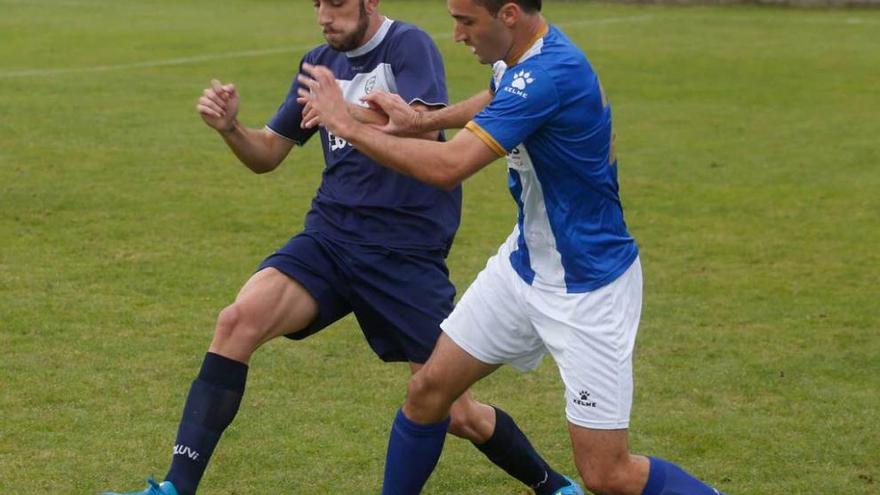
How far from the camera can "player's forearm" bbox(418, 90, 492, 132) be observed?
6223mm

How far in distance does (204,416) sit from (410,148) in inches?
60.3

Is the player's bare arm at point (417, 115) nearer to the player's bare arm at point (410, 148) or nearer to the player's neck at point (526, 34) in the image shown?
the player's bare arm at point (410, 148)

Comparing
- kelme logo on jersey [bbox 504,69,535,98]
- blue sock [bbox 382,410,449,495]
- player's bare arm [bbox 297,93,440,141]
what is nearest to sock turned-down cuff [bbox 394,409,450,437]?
blue sock [bbox 382,410,449,495]

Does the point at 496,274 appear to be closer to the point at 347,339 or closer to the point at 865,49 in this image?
the point at 347,339

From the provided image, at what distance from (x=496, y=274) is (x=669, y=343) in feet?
11.8

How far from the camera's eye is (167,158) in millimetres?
15438

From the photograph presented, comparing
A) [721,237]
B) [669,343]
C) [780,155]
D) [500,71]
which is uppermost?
[500,71]

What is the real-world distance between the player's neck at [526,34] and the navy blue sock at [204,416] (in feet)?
5.66

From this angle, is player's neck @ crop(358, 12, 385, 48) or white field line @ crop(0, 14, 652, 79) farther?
white field line @ crop(0, 14, 652, 79)

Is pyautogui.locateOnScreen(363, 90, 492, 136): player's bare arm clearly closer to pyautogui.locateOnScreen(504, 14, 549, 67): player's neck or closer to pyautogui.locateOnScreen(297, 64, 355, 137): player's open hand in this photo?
pyautogui.locateOnScreen(297, 64, 355, 137): player's open hand

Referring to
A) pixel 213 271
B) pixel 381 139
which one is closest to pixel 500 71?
pixel 381 139

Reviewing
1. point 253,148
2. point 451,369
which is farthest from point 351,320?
point 451,369

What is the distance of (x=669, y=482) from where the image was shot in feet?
19.4

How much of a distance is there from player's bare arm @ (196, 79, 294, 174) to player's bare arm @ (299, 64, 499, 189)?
1.13 metres
